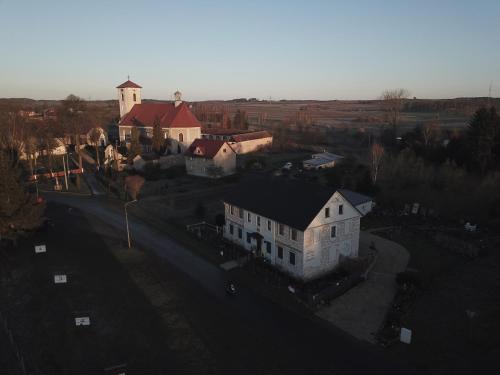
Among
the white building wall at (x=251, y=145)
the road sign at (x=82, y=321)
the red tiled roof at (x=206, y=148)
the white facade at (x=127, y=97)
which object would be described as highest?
the white facade at (x=127, y=97)

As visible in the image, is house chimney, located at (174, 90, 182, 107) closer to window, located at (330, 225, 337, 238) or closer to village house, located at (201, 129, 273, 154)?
village house, located at (201, 129, 273, 154)

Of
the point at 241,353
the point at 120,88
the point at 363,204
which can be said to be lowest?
the point at 241,353

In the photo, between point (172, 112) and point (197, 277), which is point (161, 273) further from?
point (172, 112)

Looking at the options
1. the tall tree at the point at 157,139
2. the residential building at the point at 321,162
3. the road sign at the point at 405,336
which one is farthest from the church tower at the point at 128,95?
the road sign at the point at 405,336

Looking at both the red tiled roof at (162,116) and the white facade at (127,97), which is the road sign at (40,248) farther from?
the white facade at (127,97)

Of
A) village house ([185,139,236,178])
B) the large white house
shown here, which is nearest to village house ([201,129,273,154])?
village house ([185,139,236,178])

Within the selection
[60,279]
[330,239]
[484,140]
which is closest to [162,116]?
[60,279]

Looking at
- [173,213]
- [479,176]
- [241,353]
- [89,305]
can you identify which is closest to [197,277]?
[89,305]
